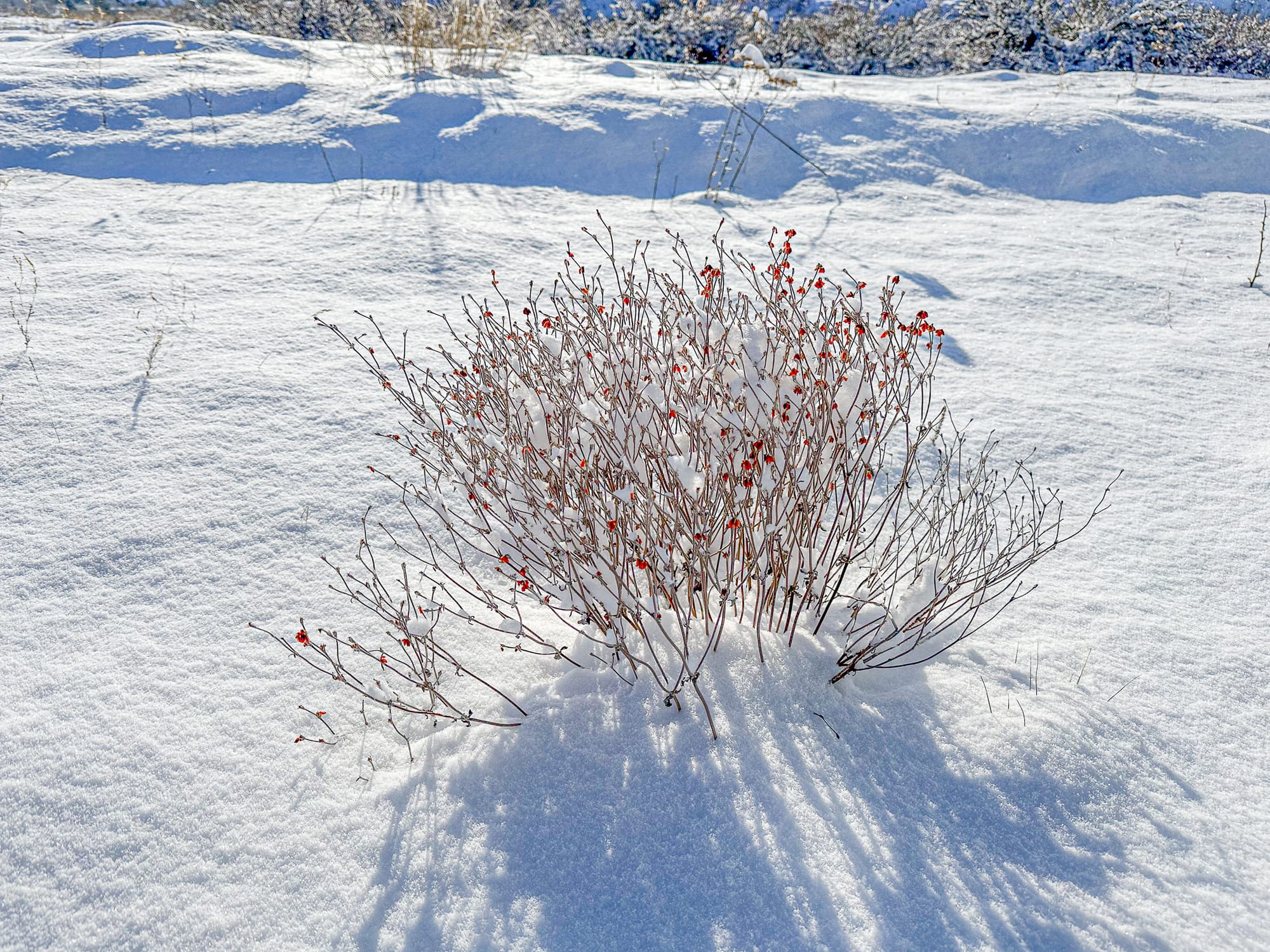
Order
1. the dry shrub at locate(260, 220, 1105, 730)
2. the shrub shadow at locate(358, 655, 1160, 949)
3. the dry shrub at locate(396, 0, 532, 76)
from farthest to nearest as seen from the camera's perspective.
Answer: the dry shrub at locate(396, 0, 532, 76) < the dry shrub at locate(260, 220, 1105, 730) < the shrub shadow at locate(358, 655, 1160, 949)

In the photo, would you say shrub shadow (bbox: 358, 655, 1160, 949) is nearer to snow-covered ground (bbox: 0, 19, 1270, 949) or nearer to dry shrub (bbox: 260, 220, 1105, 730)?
snow-covered ground (bbox: 0, 19, 1270, 949)

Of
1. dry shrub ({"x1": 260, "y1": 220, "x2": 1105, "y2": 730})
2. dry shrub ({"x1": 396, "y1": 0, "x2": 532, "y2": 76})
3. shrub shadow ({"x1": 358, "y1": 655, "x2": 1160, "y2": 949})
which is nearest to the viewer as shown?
shrub shadow ({"x1": 358, "y1": 655, "x2": 1160, "y2": 949})

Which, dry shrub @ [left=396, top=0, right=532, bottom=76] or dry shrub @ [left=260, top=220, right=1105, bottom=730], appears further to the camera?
dry shrub @ [left=396, top=0, right=532, bottom=76]

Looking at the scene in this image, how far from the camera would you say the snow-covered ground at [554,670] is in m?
1.75

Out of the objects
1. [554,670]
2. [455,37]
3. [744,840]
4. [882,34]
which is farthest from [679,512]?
[882,34]

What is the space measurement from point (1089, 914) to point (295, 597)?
2259 millimetres

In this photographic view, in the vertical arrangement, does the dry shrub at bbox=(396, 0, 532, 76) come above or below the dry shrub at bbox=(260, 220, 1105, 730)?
above

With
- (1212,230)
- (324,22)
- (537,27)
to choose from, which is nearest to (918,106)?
(1212,230)

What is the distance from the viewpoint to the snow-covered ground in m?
1.75

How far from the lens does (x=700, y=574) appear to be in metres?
2.19

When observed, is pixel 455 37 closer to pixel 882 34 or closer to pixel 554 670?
pixel 882 34

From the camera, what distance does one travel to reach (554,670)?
2346mm

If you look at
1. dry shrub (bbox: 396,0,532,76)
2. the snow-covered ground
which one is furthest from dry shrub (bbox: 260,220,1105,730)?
dry shrub (bbox: 396,0,532,76)

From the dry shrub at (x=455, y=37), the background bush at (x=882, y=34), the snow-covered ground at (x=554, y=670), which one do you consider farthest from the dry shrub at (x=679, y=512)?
the background bush at (x=882, y=34)
